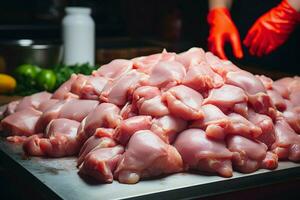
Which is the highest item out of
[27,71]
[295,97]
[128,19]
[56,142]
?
[295,97]

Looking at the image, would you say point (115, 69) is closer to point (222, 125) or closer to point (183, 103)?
point (183, 103)

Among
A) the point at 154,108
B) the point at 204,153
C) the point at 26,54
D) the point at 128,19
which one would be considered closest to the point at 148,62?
the point at 154,108

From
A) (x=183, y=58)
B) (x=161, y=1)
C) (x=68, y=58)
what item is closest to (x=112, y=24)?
(x=161, y=1)

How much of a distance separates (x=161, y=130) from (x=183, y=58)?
0.41 meters

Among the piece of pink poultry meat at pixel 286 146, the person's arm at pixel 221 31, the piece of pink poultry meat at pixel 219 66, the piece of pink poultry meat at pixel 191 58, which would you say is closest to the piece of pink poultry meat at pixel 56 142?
the piece of pink poultry meat at pixel 191 58

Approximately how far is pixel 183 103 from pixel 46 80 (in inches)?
63.0

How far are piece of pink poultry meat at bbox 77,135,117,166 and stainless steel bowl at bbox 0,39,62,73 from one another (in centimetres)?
195

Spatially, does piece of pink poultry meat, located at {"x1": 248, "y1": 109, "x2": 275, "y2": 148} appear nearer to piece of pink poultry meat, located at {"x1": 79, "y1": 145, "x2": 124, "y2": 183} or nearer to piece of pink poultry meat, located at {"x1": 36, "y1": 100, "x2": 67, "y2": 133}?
piece of pink poultry meat, located at {"x1": 79, "y1": 145, "x2": 124, "y2": 183}

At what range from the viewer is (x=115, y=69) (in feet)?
7.34

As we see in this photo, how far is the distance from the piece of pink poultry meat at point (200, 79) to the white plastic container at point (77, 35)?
83.2 inches

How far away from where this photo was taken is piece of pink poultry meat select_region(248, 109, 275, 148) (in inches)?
76.2

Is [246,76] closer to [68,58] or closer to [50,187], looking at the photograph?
[50,187]

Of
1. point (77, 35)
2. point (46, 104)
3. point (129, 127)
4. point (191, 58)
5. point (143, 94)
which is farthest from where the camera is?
point (77, 35)

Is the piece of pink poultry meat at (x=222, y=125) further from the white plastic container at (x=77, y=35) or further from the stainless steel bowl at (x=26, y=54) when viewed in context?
the white plastic container at (x=77, y=35)
